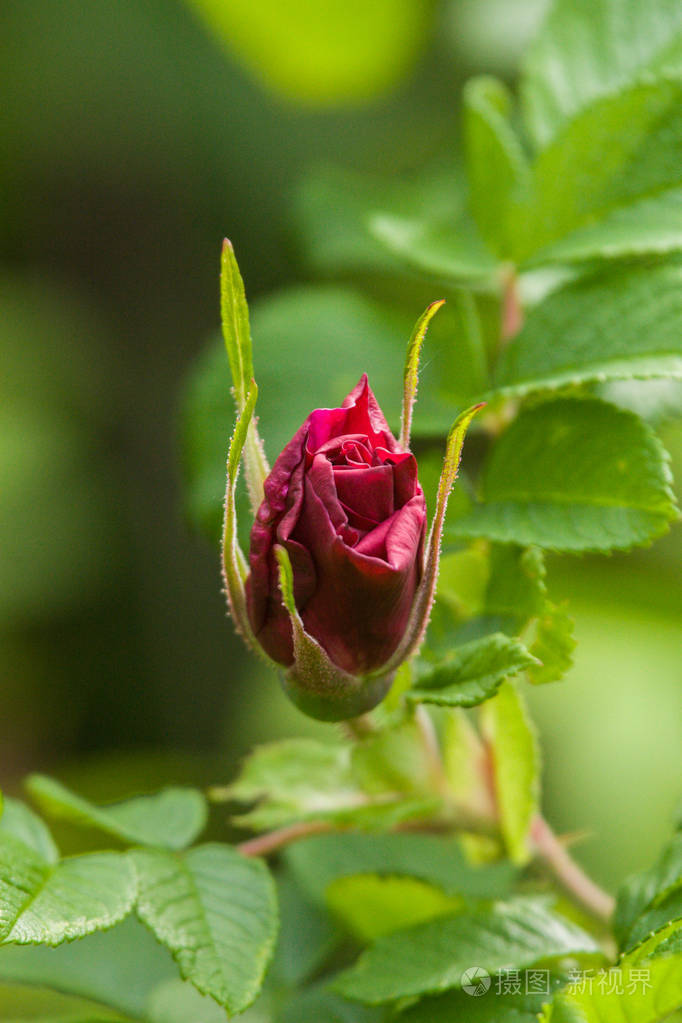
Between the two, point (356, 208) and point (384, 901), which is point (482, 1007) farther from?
point (356, 208)

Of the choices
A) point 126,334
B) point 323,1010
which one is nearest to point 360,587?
point 323,1010

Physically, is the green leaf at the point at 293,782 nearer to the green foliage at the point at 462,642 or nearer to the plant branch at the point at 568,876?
the green foliage at the point at 462,642

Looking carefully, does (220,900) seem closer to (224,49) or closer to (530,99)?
(530,99)

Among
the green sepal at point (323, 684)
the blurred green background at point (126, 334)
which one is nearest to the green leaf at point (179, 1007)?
the green sepal at point (323, 684)

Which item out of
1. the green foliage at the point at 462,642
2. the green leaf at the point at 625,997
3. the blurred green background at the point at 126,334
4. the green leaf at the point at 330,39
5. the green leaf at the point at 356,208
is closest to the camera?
the green leaf at the point at 625,997

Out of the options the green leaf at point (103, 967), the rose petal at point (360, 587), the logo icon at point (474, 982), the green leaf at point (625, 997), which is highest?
the rose petal at point (360, 587)

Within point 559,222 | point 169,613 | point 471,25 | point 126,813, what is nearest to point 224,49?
point 471,25
